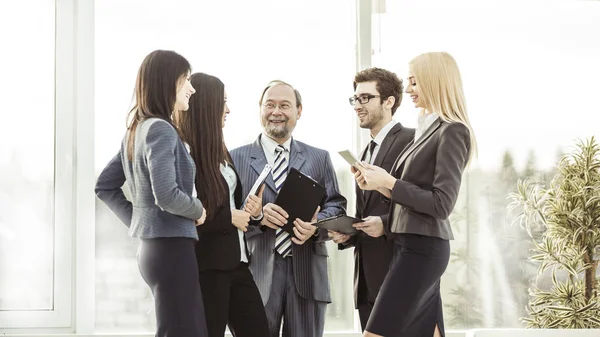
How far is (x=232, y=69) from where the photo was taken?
4.34 metres

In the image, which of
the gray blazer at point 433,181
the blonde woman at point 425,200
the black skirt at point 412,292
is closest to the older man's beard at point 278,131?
the blonde woman at point 425,200

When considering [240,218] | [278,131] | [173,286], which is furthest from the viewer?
[278,131]

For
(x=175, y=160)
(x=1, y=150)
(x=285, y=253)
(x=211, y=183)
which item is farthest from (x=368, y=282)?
(x=1, y=150)

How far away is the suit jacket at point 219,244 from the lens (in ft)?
9.73

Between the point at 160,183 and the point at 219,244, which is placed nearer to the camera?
the point at 160,183

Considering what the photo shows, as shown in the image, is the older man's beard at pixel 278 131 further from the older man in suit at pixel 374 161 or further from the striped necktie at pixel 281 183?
the older man in suit at pixel 374 161

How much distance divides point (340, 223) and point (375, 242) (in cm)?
18

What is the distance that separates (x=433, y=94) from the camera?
301 centimetres

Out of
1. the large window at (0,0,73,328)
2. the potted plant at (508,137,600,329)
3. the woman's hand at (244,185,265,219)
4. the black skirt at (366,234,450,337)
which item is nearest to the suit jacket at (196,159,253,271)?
the woman's hand at (244,185,265,219)

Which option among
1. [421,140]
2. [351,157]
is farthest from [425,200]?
[351,157]

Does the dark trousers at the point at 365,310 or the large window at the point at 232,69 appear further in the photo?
the large window at the point at 232,69

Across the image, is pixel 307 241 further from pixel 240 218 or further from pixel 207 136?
pixel 207 136

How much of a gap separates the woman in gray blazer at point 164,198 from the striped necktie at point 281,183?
0.85 m

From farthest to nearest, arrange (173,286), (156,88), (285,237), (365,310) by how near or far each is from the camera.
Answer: (285,237) < (365,310) < (156,88) < (173,286)
